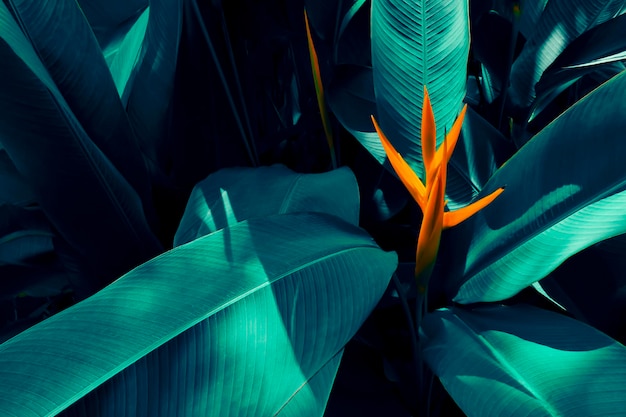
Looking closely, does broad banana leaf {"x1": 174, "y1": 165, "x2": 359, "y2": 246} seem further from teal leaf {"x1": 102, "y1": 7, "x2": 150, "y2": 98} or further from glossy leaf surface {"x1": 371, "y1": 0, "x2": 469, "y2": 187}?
teal leaf {"x1": 102, "y1": 7, "x2": 150, "y2": 98}

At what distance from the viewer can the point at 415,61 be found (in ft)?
1.80

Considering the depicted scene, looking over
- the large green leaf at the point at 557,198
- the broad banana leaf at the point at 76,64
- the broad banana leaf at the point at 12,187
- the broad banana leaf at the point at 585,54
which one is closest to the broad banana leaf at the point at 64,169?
the broad banana leaf at the point at 76,64

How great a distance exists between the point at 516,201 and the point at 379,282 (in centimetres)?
15

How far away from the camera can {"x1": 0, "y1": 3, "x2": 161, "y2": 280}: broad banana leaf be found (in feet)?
A: 1.58

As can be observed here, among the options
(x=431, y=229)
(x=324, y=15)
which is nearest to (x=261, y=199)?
(x=431, y=229)

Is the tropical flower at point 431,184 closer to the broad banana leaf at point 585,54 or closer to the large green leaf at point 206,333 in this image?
the large green leaf at point 206,333

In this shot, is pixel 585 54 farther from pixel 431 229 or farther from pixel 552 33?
pixel 431 229

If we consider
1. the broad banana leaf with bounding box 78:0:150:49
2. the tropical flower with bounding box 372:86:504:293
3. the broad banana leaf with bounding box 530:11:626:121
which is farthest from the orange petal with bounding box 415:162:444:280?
the broad banana leaf with bounding box 78:0:150:49

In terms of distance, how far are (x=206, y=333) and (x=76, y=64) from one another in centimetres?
35

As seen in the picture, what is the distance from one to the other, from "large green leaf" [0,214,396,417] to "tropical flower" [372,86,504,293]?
0.16ft

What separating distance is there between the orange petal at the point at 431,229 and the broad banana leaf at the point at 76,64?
34 cm

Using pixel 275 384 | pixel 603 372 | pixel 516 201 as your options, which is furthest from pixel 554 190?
pixel 275 384

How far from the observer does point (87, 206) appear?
560 mm

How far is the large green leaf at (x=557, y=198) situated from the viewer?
0.43 m
